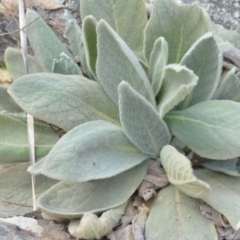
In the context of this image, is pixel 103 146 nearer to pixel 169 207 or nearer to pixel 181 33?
pixel 169 207

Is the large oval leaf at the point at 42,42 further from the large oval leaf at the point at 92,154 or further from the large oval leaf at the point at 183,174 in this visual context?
the large oval leaf at the point at 183,174

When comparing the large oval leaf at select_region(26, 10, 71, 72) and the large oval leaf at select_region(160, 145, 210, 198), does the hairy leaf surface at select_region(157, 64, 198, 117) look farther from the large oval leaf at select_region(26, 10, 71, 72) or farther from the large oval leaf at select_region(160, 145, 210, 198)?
the large oval leaf at select_region(26, 10, 71, 72)

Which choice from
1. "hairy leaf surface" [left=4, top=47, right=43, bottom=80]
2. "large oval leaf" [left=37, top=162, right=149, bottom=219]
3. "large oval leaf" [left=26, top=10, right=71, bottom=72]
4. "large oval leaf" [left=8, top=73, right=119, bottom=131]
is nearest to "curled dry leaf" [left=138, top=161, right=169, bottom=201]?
"large oval leaf" [left=37, top=162, right=149, bottom=219]

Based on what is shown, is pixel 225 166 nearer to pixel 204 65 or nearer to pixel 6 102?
pixel 204 65

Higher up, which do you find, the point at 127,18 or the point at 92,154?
the point at 127,18

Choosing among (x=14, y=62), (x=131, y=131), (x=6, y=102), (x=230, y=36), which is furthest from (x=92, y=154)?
(x=230, y=36)

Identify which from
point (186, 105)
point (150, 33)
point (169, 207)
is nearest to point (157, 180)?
point (169, 207)
